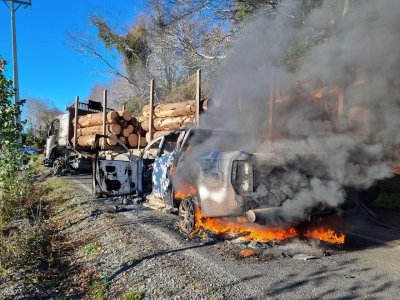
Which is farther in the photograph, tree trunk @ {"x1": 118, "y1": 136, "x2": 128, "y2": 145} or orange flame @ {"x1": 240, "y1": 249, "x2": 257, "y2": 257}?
tree trunk @ {"x1": 118, "y1": 136, "x2": 128, "y2": 145}

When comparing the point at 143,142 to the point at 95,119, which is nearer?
the point at 143,142

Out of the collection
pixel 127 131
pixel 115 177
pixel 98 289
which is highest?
pixel 127 131

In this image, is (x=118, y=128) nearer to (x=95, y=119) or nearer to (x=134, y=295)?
(x=95, y=119)

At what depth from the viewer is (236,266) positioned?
4086mm

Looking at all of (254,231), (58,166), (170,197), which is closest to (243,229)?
(254,231)

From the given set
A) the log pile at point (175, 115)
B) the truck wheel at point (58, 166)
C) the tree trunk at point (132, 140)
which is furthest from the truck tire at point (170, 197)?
the truck wheel at point (58, 166)

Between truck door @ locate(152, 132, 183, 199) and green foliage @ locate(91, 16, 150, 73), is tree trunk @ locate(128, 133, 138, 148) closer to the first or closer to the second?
truck door @ locate(152, 132, 183, 199)

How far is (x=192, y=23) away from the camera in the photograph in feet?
48.9

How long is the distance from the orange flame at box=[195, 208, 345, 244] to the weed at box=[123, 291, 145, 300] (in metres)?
1.72

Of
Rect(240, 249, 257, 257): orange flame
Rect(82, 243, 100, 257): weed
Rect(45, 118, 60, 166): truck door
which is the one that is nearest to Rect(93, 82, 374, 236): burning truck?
Rect(240, 249, 257, 257): orange flame

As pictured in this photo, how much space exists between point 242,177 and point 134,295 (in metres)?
1.89

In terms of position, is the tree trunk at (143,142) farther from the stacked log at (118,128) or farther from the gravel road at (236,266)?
the gravel road at (236,266)

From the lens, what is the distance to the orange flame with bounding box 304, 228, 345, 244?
15.9ft

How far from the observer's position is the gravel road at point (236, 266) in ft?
11.4
